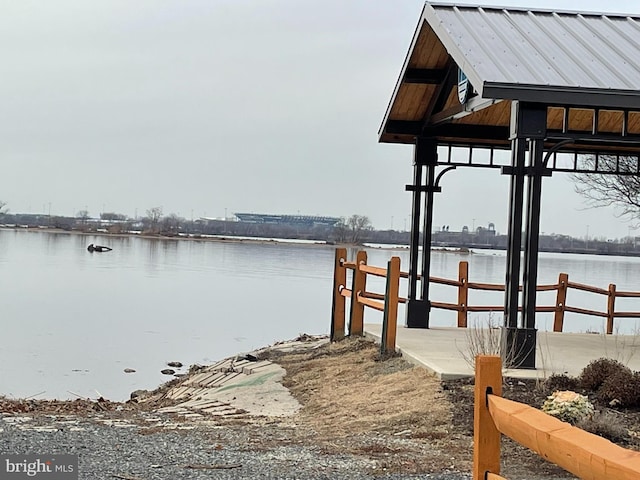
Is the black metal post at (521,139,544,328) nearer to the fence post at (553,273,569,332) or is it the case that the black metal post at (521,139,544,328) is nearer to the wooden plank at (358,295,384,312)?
the wooden plank at (358,295,384,312)

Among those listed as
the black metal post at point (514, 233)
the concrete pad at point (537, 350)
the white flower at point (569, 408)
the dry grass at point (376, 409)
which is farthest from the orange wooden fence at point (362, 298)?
the white flower at point (569, 408)

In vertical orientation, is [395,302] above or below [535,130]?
below

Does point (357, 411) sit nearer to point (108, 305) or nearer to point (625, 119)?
point (625, 119)

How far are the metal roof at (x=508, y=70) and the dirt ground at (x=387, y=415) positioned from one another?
3073 mm

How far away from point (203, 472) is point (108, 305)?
25590 mm

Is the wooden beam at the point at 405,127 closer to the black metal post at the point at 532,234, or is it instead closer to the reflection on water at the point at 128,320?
the black metal post at the point at 532,234

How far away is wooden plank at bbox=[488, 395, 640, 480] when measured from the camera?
8.95ft

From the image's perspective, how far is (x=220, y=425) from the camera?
28.2 ft

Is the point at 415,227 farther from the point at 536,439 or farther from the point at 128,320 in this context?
the point at 128,320

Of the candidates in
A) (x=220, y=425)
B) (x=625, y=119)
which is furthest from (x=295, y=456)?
(x=625, y=119)

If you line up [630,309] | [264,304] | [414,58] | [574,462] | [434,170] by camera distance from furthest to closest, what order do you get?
1. [630,309]
2. [264,304]
3. [434,170]
4. [414,58]
5. [574,462]

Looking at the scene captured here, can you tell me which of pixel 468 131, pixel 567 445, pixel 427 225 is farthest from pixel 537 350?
pixel 567 445

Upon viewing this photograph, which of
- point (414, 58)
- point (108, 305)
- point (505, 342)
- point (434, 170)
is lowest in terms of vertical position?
point (108, 305)

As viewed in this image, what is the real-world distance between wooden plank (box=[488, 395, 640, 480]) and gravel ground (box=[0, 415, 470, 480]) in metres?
2.58
